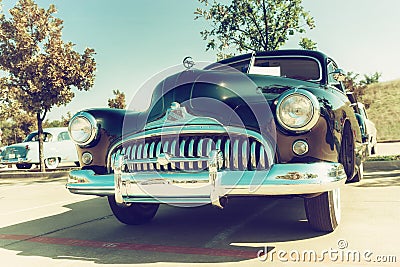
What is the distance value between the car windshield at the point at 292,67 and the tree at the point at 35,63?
871cm

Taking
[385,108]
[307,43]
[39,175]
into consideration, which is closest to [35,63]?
[39,175]

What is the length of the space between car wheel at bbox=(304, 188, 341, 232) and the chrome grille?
663mm

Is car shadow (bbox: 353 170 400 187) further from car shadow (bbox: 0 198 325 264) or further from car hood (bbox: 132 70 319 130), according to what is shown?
car hood (bbox: 132 70 319 130)

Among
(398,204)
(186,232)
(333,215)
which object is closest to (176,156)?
(186,232)

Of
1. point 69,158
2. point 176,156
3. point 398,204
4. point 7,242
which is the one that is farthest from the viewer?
point 69,158

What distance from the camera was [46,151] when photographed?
14.2m

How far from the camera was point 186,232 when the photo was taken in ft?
12.4

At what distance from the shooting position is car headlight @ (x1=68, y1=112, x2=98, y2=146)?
142 inches

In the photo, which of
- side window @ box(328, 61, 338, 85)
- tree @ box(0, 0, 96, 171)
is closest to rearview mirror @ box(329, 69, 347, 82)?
side window @ box(328, 61, 338, 85)

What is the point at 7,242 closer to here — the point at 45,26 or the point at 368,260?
the point at 368,260

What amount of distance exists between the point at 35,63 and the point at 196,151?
1006 centimetres

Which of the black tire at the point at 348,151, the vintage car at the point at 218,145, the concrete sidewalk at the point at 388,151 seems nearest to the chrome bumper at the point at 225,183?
the vintage car at the point at 218,145

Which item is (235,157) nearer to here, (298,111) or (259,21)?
(298,111)

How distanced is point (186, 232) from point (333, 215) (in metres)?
1.30
